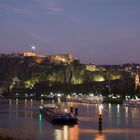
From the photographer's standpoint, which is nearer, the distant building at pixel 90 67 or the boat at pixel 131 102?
the boat at pixel 131 102

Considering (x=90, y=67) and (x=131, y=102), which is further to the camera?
(x=90, y=67)

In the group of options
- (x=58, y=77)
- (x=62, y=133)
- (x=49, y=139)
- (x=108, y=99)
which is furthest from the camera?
(x=58, y=77)

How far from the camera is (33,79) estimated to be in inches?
7534

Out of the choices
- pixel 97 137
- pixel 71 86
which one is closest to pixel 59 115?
pixel 97 137

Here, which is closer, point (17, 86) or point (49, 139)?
point (49, 139)

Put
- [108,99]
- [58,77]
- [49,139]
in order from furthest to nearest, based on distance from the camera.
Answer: [58,77] → [108,99] → [49,139]

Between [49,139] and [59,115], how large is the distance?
1374cm

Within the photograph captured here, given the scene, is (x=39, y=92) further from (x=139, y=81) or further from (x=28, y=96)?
(x=139, y=81)

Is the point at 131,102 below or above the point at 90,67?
below

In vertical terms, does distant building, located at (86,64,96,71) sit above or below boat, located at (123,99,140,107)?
above

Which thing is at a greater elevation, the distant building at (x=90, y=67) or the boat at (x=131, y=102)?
the distant building at (x=90, y=67)

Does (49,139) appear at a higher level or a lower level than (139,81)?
lower

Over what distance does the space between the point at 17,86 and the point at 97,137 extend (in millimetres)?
148212

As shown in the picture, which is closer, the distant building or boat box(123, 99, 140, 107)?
boat box(123, 99, 140, 107)
